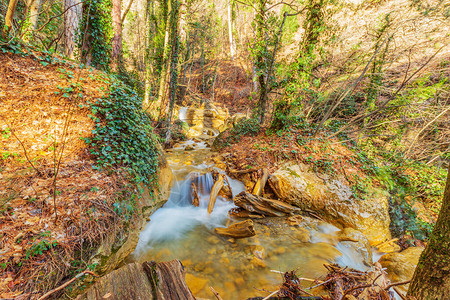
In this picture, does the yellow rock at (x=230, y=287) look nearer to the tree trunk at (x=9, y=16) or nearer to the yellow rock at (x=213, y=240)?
the yellow rock at (x=213, y=240)

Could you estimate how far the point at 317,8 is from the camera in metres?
6.39

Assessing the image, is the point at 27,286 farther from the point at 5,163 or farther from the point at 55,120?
the point at 55,120

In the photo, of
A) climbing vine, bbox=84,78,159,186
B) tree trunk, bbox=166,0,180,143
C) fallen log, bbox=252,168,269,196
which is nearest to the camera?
climbing vine, bbox=84,78,159,186

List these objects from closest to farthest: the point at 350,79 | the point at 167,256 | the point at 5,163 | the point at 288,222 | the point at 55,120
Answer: the point at 5,163 → the point at 55,120 → the point at 167,256 → the point at 288,222 → the point at 350,79

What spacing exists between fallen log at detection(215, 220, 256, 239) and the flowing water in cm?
13

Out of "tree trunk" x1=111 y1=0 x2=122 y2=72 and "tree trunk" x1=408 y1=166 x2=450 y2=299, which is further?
"tree trunk" x1=111 y1=0 x2=122 y2=72

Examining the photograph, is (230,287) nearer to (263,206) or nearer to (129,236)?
(129,236)

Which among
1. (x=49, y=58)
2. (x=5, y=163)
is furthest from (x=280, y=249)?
(x=49, y=58)

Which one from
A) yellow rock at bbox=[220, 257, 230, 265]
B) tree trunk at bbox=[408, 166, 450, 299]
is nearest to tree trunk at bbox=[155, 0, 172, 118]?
yellow rock at bbox=[220, 257, 230, 265]

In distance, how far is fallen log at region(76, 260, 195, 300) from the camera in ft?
5.14

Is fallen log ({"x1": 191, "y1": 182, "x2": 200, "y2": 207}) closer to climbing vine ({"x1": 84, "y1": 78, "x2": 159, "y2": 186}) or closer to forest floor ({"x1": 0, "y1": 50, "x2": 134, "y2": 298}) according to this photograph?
climbing vine ({"x1": 84, "y1": 78, "x2": 159, "y2": 186})

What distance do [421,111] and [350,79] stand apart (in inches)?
99.1

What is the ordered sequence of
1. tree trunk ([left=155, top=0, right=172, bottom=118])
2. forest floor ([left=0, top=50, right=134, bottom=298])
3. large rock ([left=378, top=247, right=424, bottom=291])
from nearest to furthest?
1. forest floor ([left=0, top=50, right=134, bottom=298])
2. large rock ([left=378, top=247, right=424, bottom=291])
3. tree trunk ([left=155, top=0, right=172, bottom=118])

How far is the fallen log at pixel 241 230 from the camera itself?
4.31 meters
